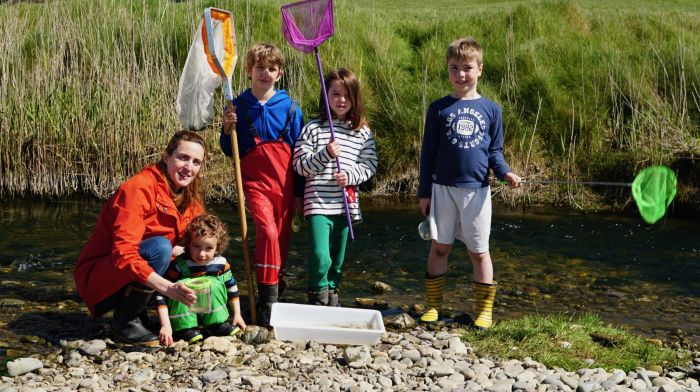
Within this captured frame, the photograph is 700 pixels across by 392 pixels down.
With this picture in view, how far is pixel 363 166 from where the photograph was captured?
4.91 metres

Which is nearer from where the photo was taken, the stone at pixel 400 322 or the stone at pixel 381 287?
the stone at pixel 400 322

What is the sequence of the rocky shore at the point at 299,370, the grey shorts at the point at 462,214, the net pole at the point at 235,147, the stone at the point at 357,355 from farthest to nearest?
the grey shorts at the point at 462,214, the net pole at the point at 235,147, the stone at the point at 357,355, the rocky shore at the point at 299,370

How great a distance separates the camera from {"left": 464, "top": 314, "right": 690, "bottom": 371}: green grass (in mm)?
4242

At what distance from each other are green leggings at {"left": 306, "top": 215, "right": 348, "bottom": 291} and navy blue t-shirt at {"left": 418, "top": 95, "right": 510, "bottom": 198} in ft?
2.14

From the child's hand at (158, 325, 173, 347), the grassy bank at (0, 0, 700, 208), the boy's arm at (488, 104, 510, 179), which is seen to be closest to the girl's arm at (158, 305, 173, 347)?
the child's hand at (158, 325, 173, 347)

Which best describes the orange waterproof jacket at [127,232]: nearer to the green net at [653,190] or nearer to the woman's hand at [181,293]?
the woman's hand at [181,293]

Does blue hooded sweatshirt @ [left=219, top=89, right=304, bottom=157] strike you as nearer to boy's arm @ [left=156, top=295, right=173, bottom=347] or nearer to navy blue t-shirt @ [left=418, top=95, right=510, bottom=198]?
navy blue t-shirt @ [left=418, top=95, right=510, bottom=198]

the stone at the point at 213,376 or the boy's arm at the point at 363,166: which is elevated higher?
the boy's arm at the point at 363,166

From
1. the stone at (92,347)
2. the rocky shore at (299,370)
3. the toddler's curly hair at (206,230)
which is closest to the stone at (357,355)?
the rocky shore at (299,370)

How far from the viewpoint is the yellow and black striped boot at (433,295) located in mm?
4883

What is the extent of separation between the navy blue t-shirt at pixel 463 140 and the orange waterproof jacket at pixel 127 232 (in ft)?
4.66

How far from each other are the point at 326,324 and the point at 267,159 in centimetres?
101

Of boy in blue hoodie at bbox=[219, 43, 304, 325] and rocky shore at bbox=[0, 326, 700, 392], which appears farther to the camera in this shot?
boy in blue hoodie at bbox=[219, 43, 304, 325]

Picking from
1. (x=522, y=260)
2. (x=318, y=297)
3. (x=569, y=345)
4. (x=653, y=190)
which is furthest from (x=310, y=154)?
(x=522, y=260)
